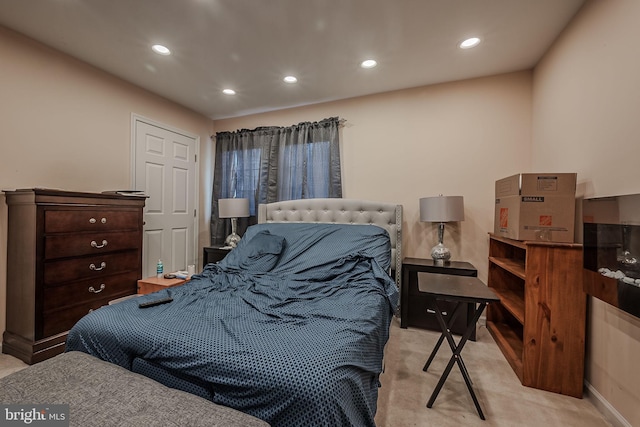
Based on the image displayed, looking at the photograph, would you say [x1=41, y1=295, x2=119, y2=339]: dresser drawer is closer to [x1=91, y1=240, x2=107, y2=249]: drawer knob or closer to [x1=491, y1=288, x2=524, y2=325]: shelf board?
[x1=91, y1=240, x2=107, y2=249]: drawer knob

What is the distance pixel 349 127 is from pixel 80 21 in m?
2.54

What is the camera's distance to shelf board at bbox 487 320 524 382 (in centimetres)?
194

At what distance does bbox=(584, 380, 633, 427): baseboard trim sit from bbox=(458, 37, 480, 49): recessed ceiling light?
2.56 meters

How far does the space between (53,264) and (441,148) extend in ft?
11.9

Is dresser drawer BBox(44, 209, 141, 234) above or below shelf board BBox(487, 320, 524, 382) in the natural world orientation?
above

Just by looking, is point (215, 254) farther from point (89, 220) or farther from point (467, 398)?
point (467, 398)

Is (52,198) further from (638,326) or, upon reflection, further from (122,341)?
(638,326)

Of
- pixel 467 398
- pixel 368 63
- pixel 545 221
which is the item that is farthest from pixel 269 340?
pixel 368 63

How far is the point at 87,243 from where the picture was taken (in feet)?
7.50

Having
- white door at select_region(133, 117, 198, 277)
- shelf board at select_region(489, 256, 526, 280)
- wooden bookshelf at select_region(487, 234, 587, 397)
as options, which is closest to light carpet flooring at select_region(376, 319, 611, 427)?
wooden bookshelf at select_region(487, 234, 587, 397)

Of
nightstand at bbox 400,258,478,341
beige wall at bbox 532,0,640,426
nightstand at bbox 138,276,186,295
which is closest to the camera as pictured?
beige wall at bbox 532,0,640,426

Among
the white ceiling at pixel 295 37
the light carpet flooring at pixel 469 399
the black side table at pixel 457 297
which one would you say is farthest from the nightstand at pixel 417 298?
the white ceiling at pixel 295 37

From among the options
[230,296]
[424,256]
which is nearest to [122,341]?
[230,296]

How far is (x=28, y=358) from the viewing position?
200cm
